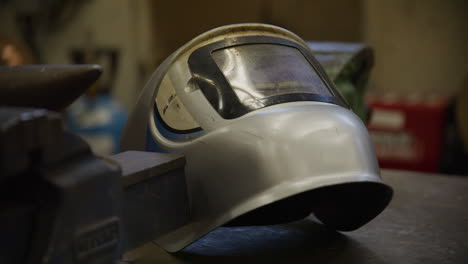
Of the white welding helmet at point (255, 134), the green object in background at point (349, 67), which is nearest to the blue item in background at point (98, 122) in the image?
the green object in background at point (349, 67)

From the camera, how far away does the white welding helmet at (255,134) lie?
2.85 feet

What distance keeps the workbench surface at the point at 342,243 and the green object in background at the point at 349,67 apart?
435mm

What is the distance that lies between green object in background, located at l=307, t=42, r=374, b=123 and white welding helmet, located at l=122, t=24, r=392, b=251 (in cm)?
50

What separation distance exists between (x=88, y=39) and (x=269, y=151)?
2.89 metres

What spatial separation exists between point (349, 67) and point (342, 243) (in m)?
0.70

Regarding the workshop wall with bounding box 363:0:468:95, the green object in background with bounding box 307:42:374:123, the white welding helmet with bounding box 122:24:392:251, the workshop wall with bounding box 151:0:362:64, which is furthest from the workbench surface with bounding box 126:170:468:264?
the workshop wall with bounding box 151:0:362:64

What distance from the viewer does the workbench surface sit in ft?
3.21

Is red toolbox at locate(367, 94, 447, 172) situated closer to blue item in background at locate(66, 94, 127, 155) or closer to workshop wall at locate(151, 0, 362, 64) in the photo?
workshop wall at locate(151, 0, 362, 64)

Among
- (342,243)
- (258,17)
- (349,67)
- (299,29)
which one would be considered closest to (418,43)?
(299,29)

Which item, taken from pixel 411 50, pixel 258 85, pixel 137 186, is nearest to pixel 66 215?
pixel 137 186

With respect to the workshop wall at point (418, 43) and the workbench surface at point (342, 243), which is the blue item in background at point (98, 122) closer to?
the workshop wall at point (418, 43)

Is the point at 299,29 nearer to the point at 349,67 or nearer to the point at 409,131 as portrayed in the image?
the point at 409,131

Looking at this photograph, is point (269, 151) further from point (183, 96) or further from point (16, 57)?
point (16, 57)

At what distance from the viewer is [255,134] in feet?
2.90
